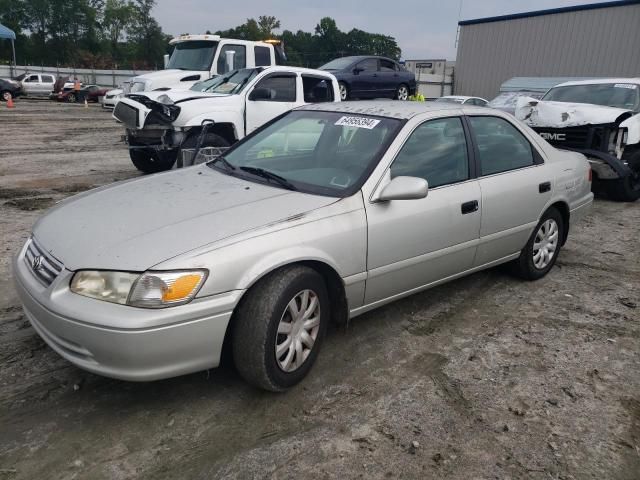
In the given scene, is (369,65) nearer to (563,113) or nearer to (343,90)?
(343,90)

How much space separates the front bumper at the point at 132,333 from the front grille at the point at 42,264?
6cm

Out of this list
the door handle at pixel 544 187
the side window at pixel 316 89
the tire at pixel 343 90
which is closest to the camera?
the door handle at pixel 544 187

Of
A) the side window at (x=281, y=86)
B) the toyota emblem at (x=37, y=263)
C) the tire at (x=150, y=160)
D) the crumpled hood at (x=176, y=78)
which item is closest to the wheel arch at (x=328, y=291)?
the toyota emblem at (x=37, y=263)

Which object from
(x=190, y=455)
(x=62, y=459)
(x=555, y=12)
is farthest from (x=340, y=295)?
(x=555, y=12)

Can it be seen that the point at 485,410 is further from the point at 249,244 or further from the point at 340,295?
the point at 249,244

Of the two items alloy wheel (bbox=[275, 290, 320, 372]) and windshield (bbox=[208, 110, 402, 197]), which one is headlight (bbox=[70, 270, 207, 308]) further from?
windshield (bbox=[208, 110, 402, 197])

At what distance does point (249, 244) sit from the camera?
8.48ft

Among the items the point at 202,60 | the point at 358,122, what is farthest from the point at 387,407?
the point at 202,60

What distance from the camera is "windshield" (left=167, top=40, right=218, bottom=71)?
37.9ft

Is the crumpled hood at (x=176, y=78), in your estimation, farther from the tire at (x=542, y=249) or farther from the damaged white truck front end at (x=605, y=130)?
the tire at (x=542, y=249)

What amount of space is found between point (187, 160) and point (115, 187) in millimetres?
3518

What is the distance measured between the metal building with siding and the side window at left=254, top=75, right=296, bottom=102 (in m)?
18.4

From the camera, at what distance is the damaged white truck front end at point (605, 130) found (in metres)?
7.55

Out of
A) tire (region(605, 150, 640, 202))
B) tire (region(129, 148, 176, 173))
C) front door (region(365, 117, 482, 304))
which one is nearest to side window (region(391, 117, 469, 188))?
front door (region(365, 117, 482, 304))
